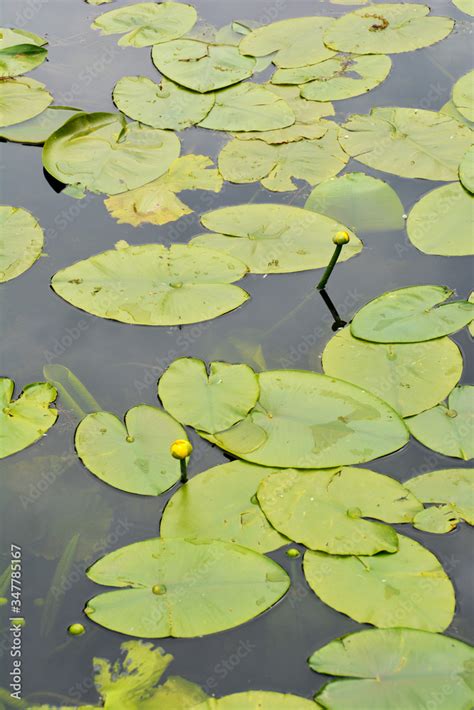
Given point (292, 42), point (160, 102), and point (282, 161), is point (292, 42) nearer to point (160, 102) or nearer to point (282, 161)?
point (160, 102)

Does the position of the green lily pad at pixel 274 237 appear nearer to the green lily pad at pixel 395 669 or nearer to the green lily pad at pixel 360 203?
the green lily pad at pixel 360 203

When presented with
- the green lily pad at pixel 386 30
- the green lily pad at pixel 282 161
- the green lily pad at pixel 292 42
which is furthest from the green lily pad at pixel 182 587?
the green lily pad at pixel 386 30

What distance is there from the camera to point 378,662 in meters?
2.15

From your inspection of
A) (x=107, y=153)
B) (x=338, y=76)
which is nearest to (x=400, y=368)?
(x=107, y=153)

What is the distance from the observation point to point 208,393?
2828 millimetres

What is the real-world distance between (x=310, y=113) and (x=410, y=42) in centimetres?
97

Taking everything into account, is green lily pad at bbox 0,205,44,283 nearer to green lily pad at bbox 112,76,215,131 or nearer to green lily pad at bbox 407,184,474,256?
green lily pad at bbox 112,76,215,131

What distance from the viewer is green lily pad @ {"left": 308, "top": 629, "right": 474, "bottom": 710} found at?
207cm

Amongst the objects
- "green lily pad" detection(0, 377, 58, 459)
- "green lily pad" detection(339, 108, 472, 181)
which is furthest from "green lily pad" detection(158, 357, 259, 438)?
"green lily pad" detection(339, 108, 472, 181)

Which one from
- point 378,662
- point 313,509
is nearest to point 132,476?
point 313,509

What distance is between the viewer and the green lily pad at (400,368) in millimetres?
2834

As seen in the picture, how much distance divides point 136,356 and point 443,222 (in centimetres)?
157

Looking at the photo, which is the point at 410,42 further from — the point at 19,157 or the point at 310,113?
the point at 19,157

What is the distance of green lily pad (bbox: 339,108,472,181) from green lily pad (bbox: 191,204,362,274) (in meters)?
0.60
